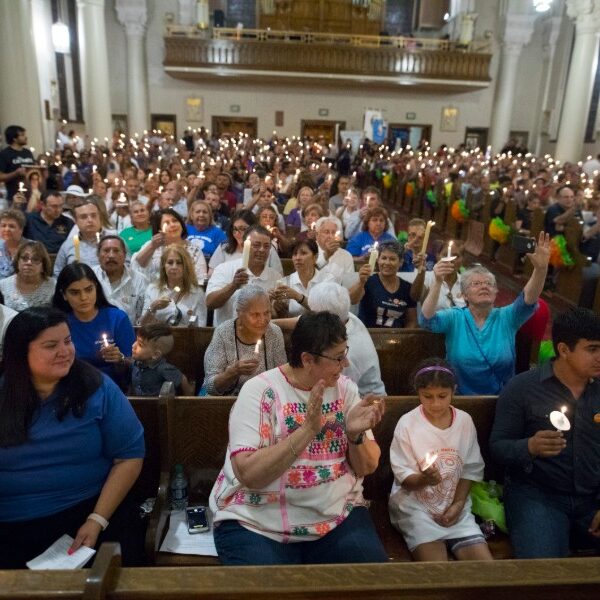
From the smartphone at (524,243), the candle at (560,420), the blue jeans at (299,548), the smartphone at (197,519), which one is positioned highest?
the smartphone at (524,243)

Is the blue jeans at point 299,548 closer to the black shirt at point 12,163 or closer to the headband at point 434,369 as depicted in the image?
the headband at point 434,369

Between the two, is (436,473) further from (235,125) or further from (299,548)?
(235,125)

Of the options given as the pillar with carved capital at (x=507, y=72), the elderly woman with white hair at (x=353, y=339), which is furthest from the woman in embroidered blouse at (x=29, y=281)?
the pillar with carved capital at (x=507, y=72)

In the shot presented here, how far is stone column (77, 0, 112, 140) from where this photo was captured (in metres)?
14.7

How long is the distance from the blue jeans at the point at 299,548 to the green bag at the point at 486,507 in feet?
2.09

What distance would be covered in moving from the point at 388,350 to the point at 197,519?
1526 mm

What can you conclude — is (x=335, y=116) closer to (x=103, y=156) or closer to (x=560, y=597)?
(x=103, y=156)

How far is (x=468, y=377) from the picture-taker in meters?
2.98

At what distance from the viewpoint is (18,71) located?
9.00 m

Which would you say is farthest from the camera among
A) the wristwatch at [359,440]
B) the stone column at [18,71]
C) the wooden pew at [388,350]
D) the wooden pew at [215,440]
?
the stone column at [18,71]

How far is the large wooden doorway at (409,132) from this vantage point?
20500 millimetres

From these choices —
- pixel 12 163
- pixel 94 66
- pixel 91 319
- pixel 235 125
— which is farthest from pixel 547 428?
pixel 235 125

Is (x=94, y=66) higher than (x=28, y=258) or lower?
higher

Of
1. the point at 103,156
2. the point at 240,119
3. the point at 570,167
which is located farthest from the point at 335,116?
the point at 103,156
